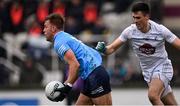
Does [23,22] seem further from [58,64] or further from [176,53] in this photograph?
[176,53]

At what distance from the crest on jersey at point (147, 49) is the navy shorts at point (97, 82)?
3.12 feet

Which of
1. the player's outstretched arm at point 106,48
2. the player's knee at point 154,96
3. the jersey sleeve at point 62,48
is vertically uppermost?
the jersey sleeve at point 62,48

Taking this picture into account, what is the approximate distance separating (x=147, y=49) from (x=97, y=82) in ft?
3.73

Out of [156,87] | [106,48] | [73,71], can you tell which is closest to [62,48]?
[73,71]

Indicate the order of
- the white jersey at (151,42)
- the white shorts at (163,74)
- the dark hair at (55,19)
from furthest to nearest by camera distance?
the white shorts at (163,74), the white jersey at (151,42), the dark hair at (55,19)

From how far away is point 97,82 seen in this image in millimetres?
10469

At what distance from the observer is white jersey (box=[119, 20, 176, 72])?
11172 millimetres

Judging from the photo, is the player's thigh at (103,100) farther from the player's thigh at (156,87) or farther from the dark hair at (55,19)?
the dark hair at (55,19)

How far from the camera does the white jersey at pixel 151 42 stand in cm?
1117

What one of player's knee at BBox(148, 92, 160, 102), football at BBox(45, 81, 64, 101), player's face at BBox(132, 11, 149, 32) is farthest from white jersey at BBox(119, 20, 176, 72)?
football at BBox(45, 81, 64, 101)

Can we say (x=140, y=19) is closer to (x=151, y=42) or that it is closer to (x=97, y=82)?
(x=151, y=42)

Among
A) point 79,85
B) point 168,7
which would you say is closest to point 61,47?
point 79,85

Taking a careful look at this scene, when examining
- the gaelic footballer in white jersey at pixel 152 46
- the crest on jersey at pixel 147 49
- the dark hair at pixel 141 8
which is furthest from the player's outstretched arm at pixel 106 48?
the dark hair at pixel 141 8

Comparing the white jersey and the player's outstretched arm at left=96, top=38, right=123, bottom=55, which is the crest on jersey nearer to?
the white jersey
